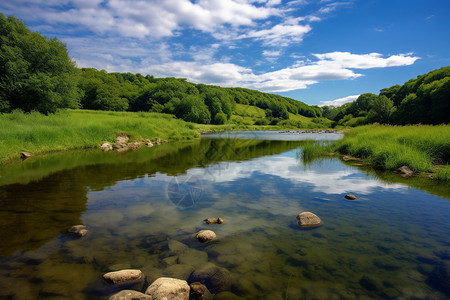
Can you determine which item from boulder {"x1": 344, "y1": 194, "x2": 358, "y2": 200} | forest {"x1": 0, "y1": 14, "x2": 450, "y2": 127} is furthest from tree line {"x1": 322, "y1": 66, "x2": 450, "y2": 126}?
boulder {"x1": 344, "y1": 194, "x2": 358, "y2": 200}

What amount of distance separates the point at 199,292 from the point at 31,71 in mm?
36973

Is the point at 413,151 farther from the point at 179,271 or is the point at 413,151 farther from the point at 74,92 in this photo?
the point at 74,92

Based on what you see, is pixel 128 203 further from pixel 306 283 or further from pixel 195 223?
pixel 306 283

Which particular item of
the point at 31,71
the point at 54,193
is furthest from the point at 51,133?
the point at 54,193

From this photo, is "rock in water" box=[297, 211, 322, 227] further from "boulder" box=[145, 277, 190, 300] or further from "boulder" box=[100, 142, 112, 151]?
"boulder" box=[100, 142, 112, 151]

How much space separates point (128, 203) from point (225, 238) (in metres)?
4.99

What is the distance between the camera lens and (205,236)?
6711 mm

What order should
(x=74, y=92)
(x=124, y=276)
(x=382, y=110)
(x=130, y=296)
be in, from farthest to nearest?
1. (x=382, y=110)
2. (x=74, y=92)
3. (x=124, y=276)
4. (x=130, y=296)

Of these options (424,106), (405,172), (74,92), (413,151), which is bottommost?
(405,172)

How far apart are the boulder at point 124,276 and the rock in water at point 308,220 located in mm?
5204

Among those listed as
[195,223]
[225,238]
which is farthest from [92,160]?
[225,238]

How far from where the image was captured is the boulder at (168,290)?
418cm

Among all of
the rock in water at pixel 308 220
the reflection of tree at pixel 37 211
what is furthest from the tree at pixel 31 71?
the rock in water at pixel 308 220

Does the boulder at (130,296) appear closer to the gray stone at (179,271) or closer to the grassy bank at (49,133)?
the gray stone at (179,271)
